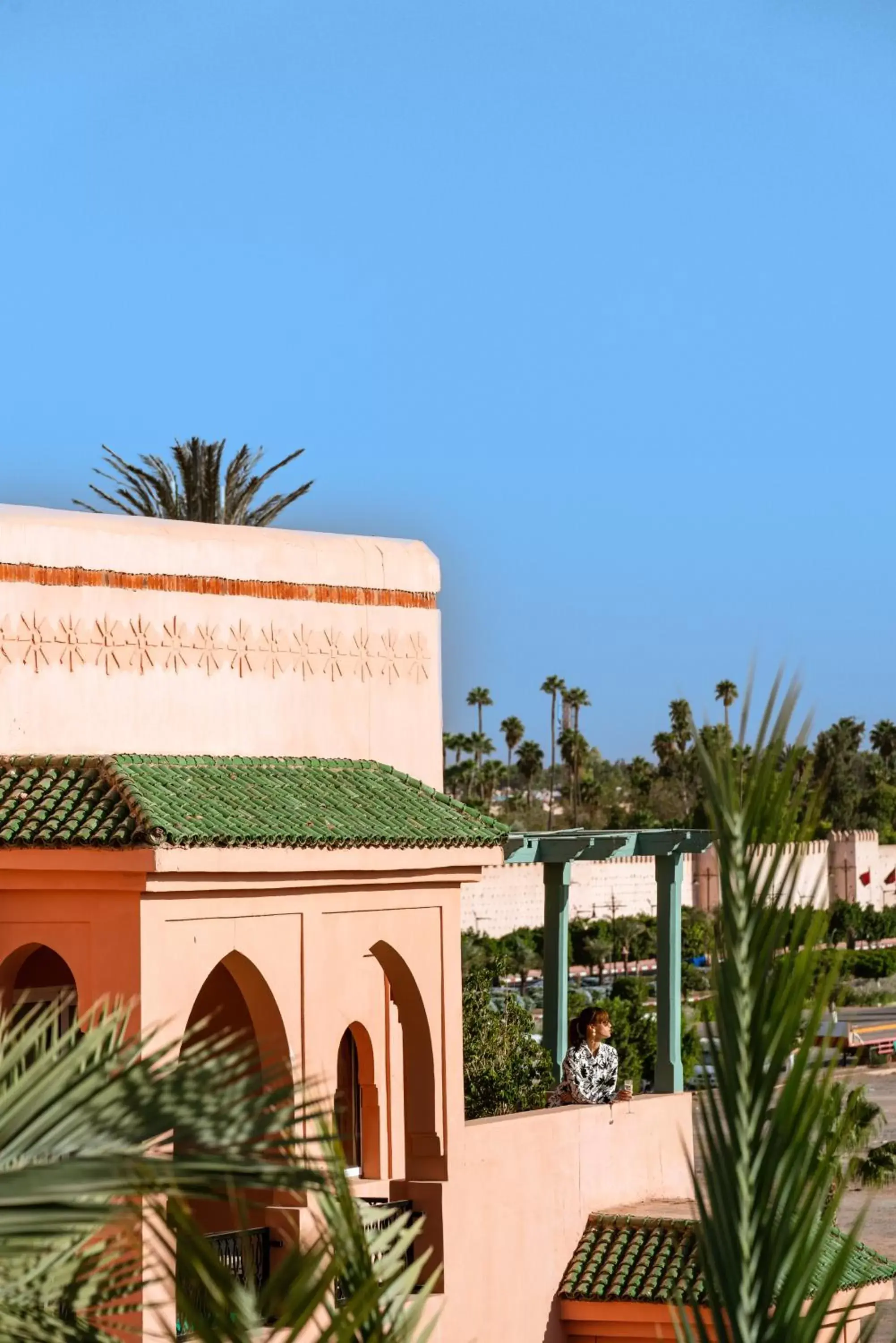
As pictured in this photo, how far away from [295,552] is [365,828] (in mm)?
2539

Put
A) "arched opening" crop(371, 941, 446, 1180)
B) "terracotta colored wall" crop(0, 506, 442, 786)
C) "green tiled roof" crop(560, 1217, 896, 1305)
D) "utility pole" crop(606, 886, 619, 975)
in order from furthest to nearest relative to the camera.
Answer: "utility pole" crop(606, 886, 619, 975), "green tiled roof" crop(560, 1217, 896, 1305), "arched opening" crop(371, 941, 446, 1180), "terracotta colored wall" crop(0, 506, 442, 786)

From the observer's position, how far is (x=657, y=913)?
15844 mm

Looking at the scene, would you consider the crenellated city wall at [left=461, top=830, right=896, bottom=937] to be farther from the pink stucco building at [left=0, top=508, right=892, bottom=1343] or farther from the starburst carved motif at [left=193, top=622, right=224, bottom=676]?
the starburst carved motif at [left=193, top=622, right=224, bottom=676]

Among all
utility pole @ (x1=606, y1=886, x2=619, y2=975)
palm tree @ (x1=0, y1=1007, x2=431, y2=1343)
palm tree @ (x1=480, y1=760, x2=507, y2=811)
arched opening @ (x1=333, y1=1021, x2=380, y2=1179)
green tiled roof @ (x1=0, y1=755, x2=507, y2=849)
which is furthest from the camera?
palm tree @ (x1=480, y1=760, x2=507, y2=811)

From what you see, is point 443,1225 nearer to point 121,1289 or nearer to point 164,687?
point 164,687

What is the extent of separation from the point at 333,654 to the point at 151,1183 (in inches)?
456

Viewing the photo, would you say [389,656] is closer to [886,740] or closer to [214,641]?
[214,641]

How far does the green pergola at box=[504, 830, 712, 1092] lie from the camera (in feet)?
50.1

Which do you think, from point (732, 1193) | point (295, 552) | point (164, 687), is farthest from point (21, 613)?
point (732, 1193)

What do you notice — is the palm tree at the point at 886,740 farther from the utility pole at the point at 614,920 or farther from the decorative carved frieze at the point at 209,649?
the decorative carved frieze at the point at 209,649

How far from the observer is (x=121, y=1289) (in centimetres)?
339

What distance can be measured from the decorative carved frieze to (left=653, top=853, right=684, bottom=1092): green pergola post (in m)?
2.90

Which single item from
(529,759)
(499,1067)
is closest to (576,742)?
(529,759)

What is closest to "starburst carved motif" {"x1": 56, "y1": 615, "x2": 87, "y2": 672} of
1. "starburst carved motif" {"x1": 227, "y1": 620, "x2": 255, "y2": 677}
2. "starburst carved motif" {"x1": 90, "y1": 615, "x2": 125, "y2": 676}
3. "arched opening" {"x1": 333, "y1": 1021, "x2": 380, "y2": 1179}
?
"starburst carved motif" {"x1": 90, "y1": 615, "x2": 125, "y2": 676}
